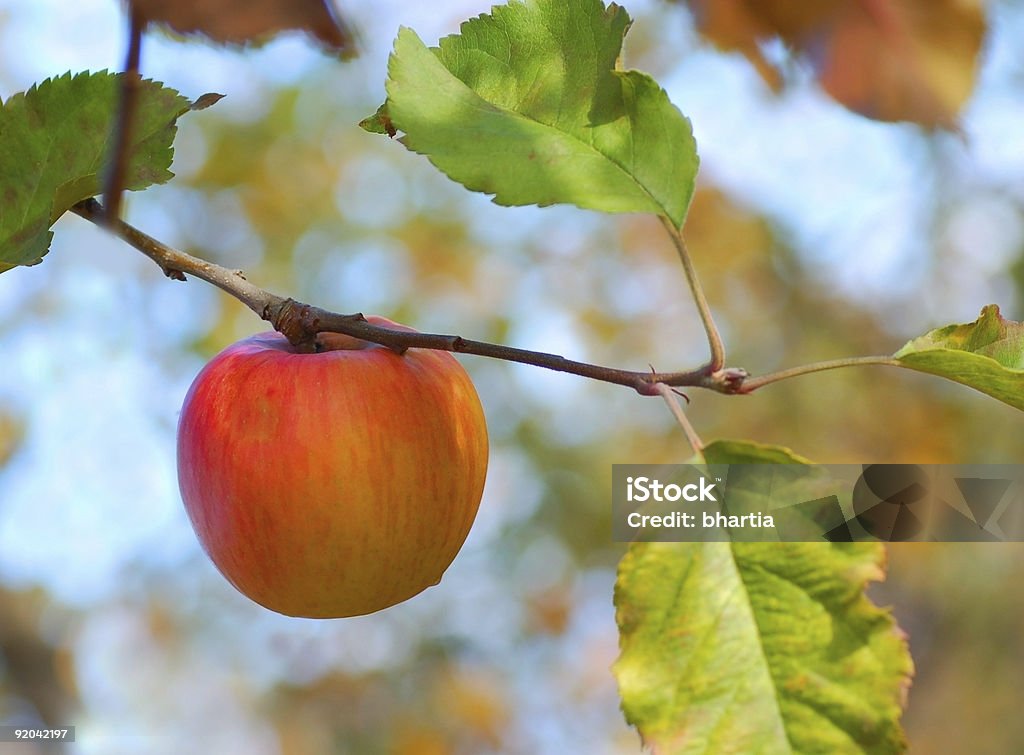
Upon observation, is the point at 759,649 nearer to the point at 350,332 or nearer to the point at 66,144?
the point at 350,332

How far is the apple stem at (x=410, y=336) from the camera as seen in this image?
430 millimetres

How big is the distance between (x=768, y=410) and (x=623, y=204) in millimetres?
3474

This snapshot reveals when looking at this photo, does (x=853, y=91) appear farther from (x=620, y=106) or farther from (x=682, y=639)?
(x=682, y=639)

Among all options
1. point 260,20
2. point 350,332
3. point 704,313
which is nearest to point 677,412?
point 704,313

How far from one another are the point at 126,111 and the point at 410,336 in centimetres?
34

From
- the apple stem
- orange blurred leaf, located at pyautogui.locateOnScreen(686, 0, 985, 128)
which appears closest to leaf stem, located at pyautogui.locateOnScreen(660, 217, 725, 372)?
the apple stem

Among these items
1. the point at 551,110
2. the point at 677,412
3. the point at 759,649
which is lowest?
A: the point at 759,649

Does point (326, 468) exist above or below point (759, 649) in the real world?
above

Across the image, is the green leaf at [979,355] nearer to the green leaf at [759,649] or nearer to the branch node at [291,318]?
the green leaf at [759,649]

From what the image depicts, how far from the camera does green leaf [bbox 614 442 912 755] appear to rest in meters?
0.42

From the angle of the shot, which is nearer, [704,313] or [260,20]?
[260,20]

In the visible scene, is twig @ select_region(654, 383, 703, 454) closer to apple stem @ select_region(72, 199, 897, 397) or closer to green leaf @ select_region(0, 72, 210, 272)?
apple stem @ select_region(72, 199, 897, 397)

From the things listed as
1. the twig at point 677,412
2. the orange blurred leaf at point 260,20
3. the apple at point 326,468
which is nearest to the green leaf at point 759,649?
the twig at point 677,412

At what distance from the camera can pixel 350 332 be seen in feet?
1.61
